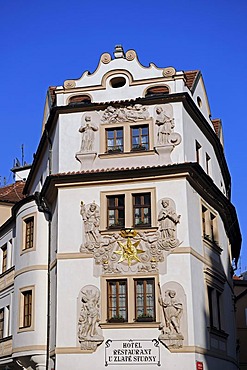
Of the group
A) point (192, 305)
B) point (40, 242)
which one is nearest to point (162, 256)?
point (192, 305)

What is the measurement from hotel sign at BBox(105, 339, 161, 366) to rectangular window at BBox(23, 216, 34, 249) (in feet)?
25.7

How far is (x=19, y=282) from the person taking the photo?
31734 millimetres

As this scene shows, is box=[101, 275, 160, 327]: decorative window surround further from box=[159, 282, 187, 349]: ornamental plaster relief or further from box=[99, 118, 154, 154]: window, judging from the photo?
box=[99, 118, 154, 154]: window

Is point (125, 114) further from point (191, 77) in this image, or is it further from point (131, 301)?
point (131, 301)

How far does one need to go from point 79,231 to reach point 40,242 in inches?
145

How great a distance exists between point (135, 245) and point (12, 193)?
2001 cm

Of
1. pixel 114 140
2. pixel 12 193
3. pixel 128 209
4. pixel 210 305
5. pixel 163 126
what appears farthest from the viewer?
pixel 12 193

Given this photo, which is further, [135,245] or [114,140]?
[114,140]

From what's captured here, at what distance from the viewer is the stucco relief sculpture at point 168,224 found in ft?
86.9

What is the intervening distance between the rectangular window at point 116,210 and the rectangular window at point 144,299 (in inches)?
104

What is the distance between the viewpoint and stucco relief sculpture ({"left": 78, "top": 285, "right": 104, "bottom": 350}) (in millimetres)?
25875

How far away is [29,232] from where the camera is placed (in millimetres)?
31984

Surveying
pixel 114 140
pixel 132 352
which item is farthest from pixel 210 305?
pixel 114 140

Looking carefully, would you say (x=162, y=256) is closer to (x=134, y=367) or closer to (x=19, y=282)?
(x=134, y=367)
